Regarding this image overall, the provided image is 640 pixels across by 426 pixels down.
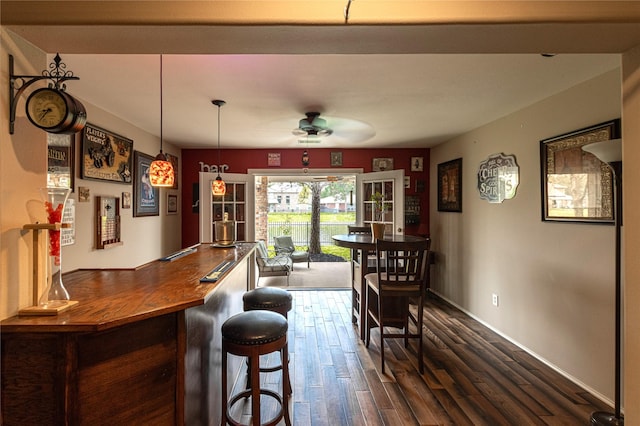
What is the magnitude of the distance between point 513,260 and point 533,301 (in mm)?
434

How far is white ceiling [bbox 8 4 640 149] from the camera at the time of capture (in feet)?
4.03

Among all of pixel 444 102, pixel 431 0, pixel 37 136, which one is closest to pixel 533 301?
pixel 444 102

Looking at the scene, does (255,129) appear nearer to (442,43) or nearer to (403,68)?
(403,68)

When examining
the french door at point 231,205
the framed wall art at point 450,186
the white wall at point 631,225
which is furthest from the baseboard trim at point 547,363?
the french door at point 231,205

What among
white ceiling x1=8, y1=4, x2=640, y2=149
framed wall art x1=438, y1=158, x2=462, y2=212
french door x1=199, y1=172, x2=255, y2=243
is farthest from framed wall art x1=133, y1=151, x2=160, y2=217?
framed wall art x1=438, y1=158, x2=462, y2=212

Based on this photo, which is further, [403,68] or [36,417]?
[403,68]

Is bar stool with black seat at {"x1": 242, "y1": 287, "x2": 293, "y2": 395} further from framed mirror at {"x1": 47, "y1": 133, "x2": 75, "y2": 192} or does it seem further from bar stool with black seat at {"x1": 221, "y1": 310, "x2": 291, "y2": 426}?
framed mirror at {"x1": 47, "y1": 133, "x2": 75, "y2": 192}

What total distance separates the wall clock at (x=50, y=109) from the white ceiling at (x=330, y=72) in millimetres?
248

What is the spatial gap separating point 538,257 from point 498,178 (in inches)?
37.0

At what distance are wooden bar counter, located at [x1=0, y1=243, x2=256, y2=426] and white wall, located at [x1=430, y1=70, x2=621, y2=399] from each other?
266 cm

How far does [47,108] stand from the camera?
1201 millimetres

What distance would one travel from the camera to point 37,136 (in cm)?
128

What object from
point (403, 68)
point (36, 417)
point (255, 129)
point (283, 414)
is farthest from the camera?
point (255, 129)

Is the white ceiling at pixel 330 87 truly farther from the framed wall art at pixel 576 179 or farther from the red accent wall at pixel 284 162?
the red accent wall at pixel 284 162
